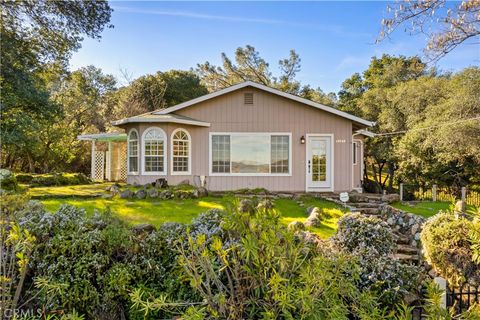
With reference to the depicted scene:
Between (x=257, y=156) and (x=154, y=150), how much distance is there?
4.00 meters

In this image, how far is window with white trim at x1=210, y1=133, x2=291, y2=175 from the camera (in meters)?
13.3

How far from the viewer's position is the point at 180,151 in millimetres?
13078

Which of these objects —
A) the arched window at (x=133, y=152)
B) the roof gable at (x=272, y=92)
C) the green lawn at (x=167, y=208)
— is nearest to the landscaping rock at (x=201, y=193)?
the green lawn at (x=167, y=208)

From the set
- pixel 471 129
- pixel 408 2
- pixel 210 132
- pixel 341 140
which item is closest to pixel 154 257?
pixel 408 2

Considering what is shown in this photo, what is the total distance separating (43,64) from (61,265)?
1293 cm

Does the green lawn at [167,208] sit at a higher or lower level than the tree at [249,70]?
lower

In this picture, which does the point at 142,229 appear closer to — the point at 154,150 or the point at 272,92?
the point at 154,150

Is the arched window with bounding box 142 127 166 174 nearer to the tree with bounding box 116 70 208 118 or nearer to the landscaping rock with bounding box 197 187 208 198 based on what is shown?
the landscaping rock with bounding box 197 187 208 198

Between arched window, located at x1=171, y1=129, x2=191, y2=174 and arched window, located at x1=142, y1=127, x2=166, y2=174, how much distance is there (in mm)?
413

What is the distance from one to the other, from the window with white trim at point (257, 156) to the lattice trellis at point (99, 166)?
31.4 feet

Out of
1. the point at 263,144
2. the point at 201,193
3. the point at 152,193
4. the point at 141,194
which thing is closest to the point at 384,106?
the point at 263,144

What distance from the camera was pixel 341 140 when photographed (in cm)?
1324

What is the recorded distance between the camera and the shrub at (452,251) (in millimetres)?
4898

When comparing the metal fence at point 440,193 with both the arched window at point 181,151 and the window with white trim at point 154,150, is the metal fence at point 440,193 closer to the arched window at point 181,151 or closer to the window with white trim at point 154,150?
the arched window at point 181,151
